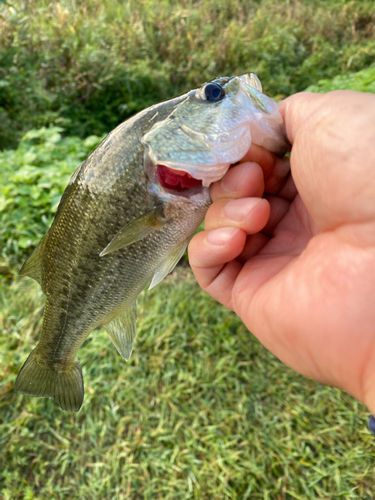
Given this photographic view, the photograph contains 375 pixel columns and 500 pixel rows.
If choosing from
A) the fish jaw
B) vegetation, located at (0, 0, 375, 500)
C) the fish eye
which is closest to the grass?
vegetation, located at (0, 0, 375, 500)

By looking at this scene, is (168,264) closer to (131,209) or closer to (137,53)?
(131,209)

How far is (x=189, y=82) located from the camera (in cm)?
532

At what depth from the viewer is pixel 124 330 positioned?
1.71 m

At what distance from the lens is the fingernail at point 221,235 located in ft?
4.33

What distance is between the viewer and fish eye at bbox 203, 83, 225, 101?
1.31 m

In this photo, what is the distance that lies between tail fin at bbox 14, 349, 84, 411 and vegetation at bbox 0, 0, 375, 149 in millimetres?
4009

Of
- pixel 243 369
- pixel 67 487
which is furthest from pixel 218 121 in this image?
pixel 67 487

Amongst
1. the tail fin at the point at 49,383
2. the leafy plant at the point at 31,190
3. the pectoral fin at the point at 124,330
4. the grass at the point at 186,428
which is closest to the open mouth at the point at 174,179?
the pectoral fin at the point at 124,330

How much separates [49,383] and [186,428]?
1.32 meters

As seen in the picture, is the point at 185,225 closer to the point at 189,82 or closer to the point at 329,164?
the point at 329,164

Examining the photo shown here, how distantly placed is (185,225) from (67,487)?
232 cm

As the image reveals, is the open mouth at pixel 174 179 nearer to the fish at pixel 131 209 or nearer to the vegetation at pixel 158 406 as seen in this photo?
the fish at pixel 131 209

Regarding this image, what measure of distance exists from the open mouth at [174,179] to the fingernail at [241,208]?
209 millimetres

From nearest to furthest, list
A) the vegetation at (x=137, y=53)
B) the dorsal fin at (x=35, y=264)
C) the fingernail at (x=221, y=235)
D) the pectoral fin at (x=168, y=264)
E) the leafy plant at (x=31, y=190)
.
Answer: the fingernail at (x=221, y=235) < the pectoral fin at (x=168, y=264) < the dorsal fin at (x=35, y=264) < the leafy plant at (x=31, y=190) < the vegetation at (x=137, y=53)
